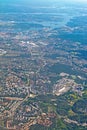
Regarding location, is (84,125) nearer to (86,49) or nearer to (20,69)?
(20,69)

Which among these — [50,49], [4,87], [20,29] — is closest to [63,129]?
[4,87]

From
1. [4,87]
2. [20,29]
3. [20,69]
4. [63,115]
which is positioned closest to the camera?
[63,115]

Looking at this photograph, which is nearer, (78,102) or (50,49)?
(78,102)

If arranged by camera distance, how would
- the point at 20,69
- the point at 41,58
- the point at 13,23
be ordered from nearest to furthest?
the point at 20,69
the point at 41,58
the point at 13,23

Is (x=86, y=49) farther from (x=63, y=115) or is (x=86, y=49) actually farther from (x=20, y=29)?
(x=63, y=115)

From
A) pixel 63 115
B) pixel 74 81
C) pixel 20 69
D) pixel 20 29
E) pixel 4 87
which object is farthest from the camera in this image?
pixel 20 29

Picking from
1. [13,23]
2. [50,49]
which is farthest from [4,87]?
[13,23]
